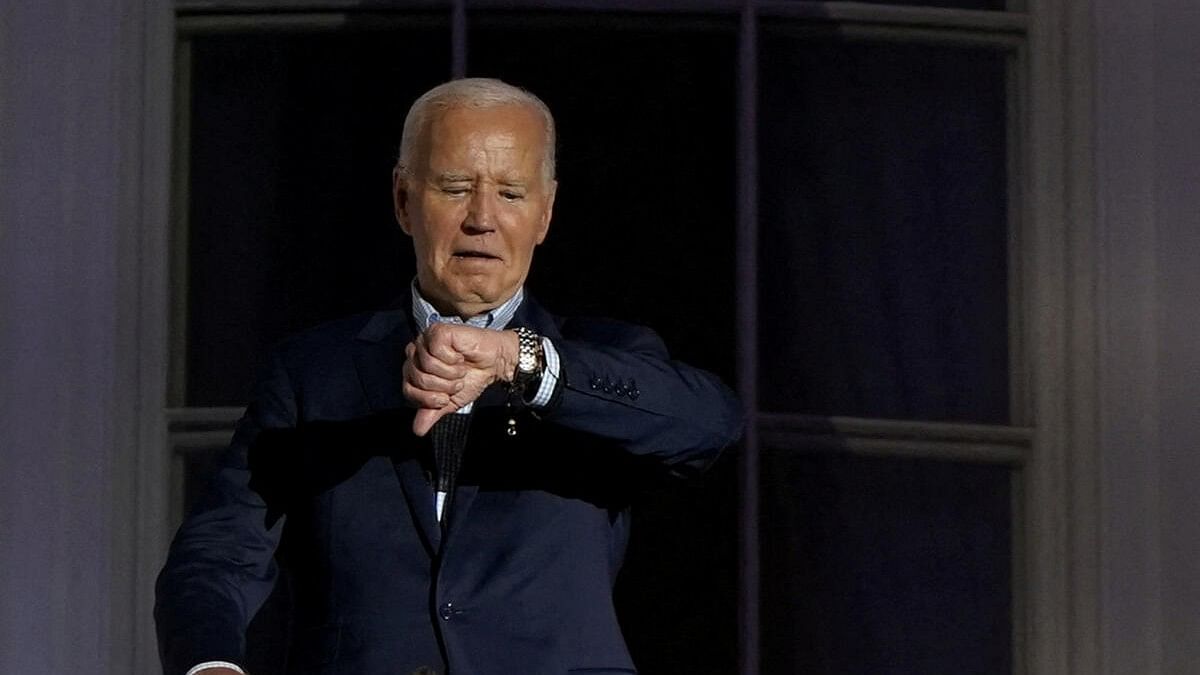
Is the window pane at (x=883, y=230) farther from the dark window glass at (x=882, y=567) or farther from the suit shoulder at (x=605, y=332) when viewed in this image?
the suit shoulder at (x=605, y=332)

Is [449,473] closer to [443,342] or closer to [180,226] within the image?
[443,342]

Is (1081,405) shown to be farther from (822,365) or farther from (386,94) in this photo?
(386,94)

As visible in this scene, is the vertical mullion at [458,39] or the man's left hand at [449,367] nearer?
Answer: the man's left hand at [449,367]

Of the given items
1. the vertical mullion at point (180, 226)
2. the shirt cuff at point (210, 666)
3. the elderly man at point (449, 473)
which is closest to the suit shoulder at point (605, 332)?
the elderly man at point (449, 473)

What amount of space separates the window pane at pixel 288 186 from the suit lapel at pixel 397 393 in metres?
0.80

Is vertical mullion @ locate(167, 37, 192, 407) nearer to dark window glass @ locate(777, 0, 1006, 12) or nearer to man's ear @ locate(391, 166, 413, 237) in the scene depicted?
man's ear @ locate(391, 166, 413, 237)

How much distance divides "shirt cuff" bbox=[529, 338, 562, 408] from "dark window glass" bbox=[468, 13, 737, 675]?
1047 millimetres

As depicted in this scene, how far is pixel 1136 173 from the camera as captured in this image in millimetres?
3203

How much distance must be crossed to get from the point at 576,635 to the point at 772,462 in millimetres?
945

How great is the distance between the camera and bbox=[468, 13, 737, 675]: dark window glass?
10.6 ft

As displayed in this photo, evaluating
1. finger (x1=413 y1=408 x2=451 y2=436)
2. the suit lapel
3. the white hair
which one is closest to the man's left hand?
finger (x1=413 y1=408 x2=451 y2=436)

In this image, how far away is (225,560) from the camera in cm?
234

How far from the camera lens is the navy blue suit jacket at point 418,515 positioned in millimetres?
2293

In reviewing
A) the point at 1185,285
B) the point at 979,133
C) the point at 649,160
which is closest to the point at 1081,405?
the point at 1185,285
